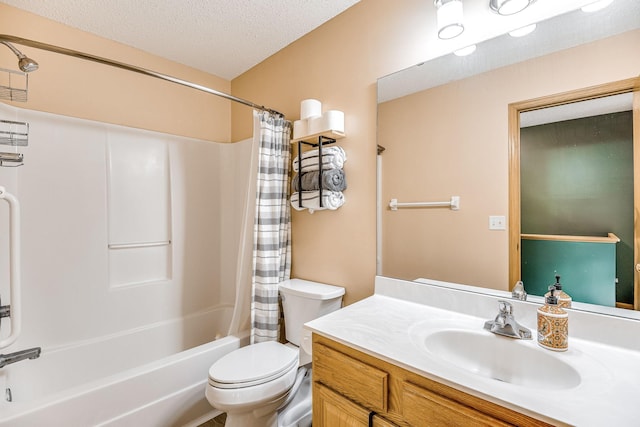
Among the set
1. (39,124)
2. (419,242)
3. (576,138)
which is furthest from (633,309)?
(39,124)

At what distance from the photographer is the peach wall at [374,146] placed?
1.21 meters

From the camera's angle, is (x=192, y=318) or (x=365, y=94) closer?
(x=365, y=94)

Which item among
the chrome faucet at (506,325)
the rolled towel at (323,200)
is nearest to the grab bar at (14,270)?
the rolled towel at (323,200)

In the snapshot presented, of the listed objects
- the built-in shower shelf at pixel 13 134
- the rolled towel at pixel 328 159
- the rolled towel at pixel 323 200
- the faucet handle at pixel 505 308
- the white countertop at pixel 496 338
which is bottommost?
the white countertop at pixel 496 338

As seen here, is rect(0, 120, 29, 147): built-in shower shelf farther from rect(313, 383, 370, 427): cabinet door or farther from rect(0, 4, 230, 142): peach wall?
rect(313, 383, 370, 427): cabinet door

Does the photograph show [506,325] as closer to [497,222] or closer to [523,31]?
[497,222]

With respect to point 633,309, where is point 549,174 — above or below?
above

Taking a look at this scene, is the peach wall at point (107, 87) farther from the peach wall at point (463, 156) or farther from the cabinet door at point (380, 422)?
the cabinet door at point (380, 422)

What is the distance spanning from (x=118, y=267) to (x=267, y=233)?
44.0 inches

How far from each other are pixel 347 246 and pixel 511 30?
4.10ft

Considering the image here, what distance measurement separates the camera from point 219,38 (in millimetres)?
2012

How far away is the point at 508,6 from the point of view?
1.14 meters

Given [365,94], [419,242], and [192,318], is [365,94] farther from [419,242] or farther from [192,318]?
[192,318]

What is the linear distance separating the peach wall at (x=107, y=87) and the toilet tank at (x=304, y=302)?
1.60 m
